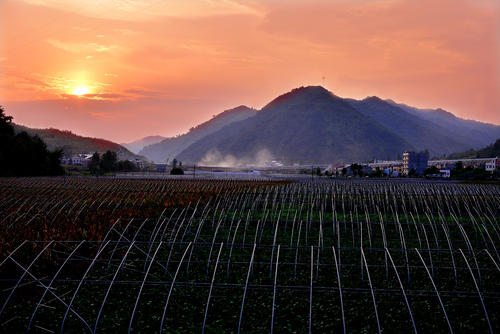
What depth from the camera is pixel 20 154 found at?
6750 cm

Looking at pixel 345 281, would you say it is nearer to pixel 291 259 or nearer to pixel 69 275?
pixel 291 259

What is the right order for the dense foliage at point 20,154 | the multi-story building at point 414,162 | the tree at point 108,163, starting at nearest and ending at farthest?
the dense foliage at point 20,154
the tree at point 108,163
the multi-story building at point 414,162

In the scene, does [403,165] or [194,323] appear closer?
[194,323]

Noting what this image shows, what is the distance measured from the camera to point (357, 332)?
10422 millimetres

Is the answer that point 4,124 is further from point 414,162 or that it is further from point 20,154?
point 414,162

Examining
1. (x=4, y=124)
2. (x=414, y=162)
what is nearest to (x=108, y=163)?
(x=4, y=124)

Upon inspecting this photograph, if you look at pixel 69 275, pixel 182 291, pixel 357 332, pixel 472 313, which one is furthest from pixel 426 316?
pixel 69 275

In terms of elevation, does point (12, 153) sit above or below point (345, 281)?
above

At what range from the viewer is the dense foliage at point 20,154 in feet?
216

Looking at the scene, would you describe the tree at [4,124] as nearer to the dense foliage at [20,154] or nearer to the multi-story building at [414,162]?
the dense foliage at [20,154]

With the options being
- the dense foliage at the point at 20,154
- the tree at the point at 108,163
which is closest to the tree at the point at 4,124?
the dense foliage at the point at 20,154

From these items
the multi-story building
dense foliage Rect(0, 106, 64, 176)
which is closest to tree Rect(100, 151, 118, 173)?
dense foliage Rect(0, 106, 64, 176)

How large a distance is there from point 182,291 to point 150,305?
1.29m

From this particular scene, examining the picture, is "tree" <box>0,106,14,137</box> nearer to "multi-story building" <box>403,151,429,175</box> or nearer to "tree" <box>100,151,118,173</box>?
"tree" <box>100,151,118,173</box>
